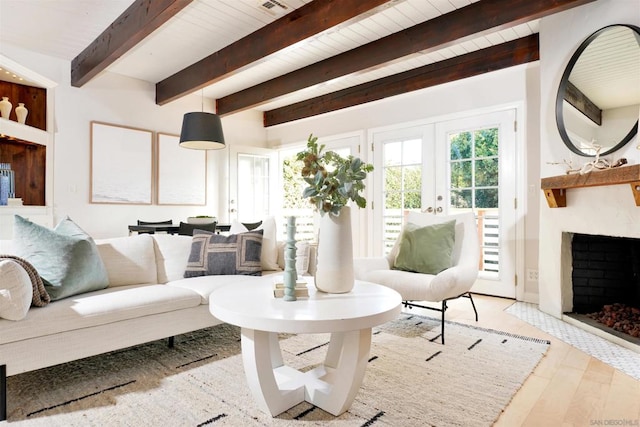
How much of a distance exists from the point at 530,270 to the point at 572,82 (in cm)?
180

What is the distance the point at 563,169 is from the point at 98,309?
11.3 ft

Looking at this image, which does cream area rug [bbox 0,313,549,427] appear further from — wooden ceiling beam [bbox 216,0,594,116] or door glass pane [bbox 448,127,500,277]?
wooden ceiling beam [bbox 216,0,594,116]

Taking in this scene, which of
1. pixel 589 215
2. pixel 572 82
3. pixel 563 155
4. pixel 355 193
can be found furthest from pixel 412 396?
pixel 572 82

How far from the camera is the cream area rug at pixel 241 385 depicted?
1600mm

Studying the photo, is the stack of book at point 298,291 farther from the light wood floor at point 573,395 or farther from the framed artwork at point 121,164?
the framed artwork at point 121,164

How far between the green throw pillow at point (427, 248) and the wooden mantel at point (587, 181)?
82 cm

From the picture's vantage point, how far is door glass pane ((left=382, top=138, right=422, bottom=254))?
466 centimetres

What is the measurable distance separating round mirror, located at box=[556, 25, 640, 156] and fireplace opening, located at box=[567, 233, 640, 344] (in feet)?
2.57

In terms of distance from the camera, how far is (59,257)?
203 centimetres

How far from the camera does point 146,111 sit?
4938 mm

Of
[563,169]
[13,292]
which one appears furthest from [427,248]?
[13,292]

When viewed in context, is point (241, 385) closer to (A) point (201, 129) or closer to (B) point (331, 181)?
(B) point (331, 181)

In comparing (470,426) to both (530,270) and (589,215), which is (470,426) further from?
(530,270)

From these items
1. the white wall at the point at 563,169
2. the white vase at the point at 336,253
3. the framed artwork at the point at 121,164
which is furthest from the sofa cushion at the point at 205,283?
the framed artwork at the point at 121,164
